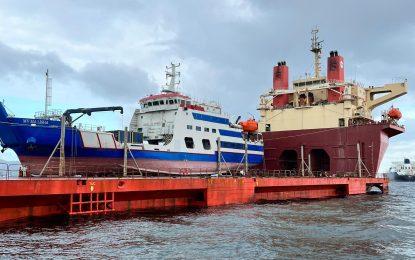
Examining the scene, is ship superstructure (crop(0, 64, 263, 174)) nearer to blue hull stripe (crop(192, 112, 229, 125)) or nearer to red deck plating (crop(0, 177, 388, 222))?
blue hull stripe (crop(192, 112, 229, 125))

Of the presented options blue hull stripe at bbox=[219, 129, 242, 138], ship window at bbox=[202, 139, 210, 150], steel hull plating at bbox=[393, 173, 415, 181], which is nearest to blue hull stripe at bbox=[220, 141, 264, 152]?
blue hull stripe at bbox=[219, 129, 242, 138]

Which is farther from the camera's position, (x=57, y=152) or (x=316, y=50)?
(x=316, y=50)

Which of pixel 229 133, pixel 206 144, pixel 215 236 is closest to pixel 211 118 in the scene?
pixel 206 144

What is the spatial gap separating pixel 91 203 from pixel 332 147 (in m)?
35.6

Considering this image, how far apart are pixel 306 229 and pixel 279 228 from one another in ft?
4.37

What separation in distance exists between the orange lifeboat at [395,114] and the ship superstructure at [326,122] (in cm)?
38

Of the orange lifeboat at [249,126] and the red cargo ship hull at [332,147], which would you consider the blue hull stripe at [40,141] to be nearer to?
the orange lifeboat at [249,126]

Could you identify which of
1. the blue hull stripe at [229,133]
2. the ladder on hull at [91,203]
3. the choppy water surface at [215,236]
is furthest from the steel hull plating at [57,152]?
the choppy water surface at [215,236]

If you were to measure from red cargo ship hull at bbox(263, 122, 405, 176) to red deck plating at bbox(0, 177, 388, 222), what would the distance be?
15796 millimetres

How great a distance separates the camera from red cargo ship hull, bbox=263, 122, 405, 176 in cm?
4897

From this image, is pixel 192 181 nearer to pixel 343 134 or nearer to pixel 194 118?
pixel 194 118

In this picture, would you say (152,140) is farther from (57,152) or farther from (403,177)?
(403,177)

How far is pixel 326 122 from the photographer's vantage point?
5219 centimetres

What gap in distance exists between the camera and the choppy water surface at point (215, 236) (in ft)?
52.0
